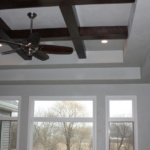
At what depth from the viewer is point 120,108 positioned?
643 cm

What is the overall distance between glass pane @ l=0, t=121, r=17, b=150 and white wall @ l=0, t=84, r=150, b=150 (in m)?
0.25

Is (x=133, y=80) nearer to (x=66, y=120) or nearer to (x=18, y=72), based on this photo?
(x=66, y=120)

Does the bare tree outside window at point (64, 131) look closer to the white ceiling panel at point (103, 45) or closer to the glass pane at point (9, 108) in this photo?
the glass pane at point (9, 108)

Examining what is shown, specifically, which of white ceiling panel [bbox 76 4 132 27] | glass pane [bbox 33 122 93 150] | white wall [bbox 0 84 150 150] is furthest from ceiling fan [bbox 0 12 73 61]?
glass pane [bbox 33 122 93 150]

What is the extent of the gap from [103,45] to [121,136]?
2233 millimetres

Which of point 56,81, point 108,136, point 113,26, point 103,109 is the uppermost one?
point 113,26

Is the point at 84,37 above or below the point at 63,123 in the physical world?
above

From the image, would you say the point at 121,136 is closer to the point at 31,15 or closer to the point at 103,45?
the point at 103,45

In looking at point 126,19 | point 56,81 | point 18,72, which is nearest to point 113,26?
point 126,19

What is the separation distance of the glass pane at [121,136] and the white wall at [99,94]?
18 centimetres

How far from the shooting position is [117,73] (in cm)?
602

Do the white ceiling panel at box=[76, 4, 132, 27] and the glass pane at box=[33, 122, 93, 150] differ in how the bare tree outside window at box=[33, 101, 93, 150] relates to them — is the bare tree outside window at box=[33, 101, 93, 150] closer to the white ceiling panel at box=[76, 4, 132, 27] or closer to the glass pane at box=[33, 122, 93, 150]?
the glass pane at box=[33, 122, 93, 150]

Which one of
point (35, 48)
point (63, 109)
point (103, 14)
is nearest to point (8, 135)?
point (63, 109)

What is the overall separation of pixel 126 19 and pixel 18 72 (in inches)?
120
